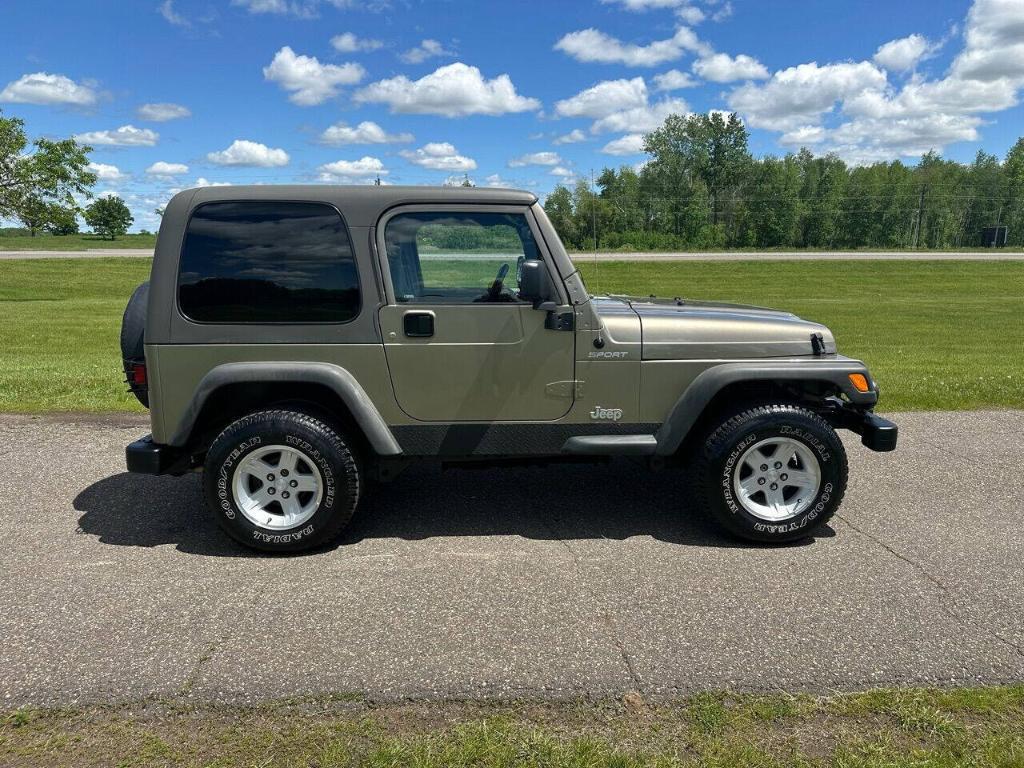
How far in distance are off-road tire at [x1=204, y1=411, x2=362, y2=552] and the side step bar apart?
1.20 m

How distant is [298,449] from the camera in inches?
151

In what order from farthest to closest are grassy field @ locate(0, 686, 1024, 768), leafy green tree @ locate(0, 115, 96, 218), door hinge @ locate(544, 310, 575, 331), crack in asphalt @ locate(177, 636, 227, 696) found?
leafy green tree @ locate(0, 115, 96, 218)
door hinge @ locate(544, 310, 575, 331)
crack in asphalt @ locate(177, 636, 227, 696)
grassy field @ locate(0, 686, 1024, 768)

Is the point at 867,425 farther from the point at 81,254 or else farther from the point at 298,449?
the point at 81,254

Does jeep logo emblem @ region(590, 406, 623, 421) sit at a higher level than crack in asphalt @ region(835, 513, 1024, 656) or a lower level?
higher

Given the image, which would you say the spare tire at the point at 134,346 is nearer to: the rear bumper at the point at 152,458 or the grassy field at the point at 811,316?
the rear bumper at the point at 152,458

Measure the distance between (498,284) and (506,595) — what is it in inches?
64.7

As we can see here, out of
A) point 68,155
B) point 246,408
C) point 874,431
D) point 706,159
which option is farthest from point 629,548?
point 706,159

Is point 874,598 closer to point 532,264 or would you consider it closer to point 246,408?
point 532,264

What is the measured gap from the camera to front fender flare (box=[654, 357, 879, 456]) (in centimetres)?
397

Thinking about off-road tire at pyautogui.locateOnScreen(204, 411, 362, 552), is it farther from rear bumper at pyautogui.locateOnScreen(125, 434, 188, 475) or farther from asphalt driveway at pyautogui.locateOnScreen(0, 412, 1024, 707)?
rear bumper at pyautogui.locateOnScreen(125, 434, 188, 475)

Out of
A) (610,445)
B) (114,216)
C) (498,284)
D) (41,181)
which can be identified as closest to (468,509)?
(610,445)

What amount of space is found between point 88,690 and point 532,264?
2655mm

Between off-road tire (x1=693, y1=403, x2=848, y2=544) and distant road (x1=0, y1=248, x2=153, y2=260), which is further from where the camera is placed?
distant road (x1=0, y1=248, x2=153, y2=260)

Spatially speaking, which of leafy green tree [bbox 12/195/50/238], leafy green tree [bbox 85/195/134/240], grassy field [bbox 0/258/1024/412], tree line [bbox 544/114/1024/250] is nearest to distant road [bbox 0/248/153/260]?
grassy field [bbox 0/258/1024/412]
